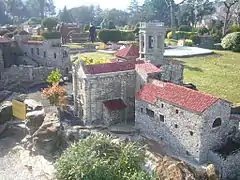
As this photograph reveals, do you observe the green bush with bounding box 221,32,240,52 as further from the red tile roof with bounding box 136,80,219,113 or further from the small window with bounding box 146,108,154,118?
the small window with bounding box 146,108,154,118

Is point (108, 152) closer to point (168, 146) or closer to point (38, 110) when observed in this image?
point (168, 146)

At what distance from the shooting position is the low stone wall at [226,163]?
2988 centimetres

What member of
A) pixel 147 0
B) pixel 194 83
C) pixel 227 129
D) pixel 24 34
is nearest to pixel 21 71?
pixel 24 34

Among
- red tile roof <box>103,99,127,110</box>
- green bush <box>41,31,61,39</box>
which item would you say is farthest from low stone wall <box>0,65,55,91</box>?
green bush <box>41,31,61,39</box>

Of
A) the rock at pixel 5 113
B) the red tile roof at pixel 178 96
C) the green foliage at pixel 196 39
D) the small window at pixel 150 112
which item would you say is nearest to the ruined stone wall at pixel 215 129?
the red tile roof at pixel 178 96

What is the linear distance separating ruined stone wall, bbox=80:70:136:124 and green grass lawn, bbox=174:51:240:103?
449 inches

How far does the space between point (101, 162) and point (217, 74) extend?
3257cm

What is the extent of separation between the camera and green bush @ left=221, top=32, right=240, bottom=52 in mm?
68125

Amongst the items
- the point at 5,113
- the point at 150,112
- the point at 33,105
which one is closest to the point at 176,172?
the point at 150,112

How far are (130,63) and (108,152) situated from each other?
15412 mm

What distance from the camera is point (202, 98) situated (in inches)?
1190

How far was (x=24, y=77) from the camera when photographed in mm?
59000

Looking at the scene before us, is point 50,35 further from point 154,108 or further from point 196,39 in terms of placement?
point 154,108

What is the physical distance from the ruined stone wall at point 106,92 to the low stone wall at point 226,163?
39.3 ft
